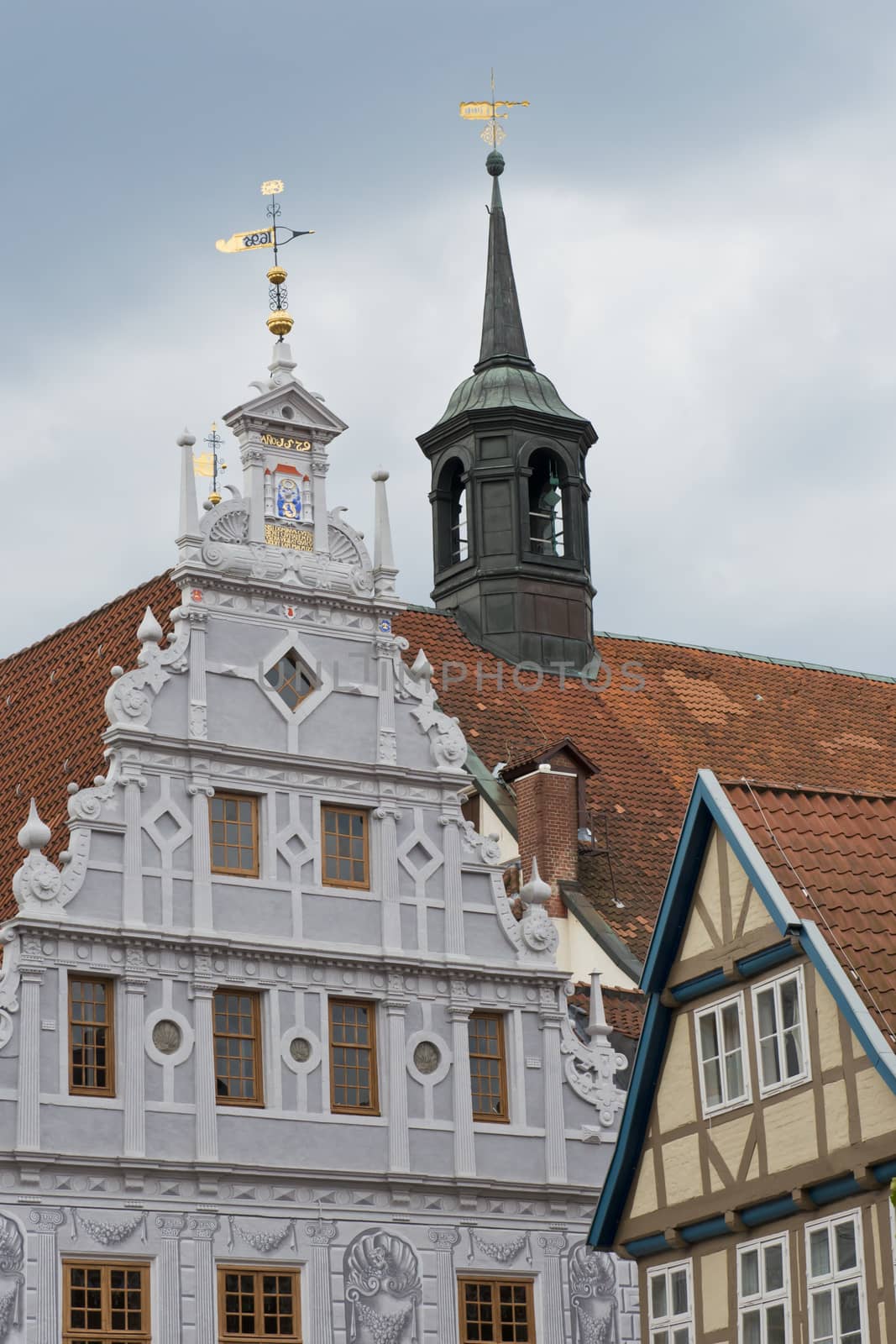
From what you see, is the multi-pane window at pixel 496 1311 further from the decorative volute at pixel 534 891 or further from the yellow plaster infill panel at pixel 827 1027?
the yellow plaster infill panel at pixel 827 1027

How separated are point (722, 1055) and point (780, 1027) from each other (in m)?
1.28

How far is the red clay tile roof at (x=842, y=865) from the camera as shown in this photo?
101 ft

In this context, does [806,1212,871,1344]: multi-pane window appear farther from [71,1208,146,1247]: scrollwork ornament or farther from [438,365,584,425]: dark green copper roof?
[438,365,584,425]: dark green copper roof

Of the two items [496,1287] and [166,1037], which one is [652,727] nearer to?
[496,1287]

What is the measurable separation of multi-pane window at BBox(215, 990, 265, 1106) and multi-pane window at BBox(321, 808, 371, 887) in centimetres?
224

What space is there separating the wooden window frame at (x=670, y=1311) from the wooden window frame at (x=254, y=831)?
947cm

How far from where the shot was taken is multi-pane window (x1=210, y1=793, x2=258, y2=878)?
4050 centimetres

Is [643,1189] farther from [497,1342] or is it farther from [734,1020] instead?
[497,1342]

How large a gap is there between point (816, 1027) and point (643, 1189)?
13.0ft

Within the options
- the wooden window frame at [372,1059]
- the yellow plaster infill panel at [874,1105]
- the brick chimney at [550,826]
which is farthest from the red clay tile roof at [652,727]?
the yellow plaster infill panel at [874,1105]

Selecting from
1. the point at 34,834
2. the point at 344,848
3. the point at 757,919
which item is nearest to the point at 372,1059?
the point at 344,848

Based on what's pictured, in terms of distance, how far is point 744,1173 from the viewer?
31750 mm

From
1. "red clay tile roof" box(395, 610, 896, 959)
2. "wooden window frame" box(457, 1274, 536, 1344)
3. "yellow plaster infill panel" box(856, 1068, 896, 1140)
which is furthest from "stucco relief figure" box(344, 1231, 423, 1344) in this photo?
"yellow plaster infill panel" box(856, 1068, 896, 1140)

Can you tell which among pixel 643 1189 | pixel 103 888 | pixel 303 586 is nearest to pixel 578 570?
pixel 303 586
